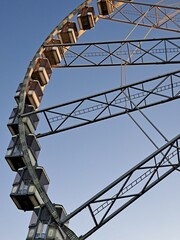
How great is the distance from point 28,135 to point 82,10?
31.8 ft

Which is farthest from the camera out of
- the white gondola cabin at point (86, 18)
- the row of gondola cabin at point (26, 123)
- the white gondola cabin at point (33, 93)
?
the white gondola cabin at point (86, 18)

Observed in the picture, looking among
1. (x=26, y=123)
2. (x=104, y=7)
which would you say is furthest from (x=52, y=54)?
(x=104, y=7)

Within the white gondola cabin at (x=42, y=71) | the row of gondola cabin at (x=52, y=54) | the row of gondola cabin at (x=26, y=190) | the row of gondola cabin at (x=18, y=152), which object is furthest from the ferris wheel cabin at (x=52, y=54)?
the row of gondola cabin at (x=26, y=190)

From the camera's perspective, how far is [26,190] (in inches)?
478

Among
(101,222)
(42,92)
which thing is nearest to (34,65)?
(42,92)

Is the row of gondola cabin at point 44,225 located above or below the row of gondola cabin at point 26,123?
below

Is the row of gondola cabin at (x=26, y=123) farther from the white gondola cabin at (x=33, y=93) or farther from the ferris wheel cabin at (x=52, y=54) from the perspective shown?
the ferris wheel cabin at (x=52, y=54)

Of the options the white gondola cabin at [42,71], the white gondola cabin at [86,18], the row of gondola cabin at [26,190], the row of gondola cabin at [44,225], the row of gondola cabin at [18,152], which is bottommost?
the row of gondola cabin at [44,225]

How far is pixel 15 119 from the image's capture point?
47.9 feet

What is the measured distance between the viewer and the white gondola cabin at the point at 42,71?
1717cm

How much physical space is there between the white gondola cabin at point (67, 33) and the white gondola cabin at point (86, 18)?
3.07ft

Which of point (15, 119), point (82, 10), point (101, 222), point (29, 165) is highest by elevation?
point (82, 10)

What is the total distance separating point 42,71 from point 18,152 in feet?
16.1

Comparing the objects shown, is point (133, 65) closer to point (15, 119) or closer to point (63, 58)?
point (63, 58)
